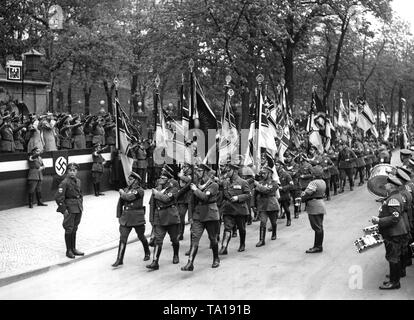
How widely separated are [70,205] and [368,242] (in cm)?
576

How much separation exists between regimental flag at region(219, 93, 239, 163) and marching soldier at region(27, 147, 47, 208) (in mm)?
5769

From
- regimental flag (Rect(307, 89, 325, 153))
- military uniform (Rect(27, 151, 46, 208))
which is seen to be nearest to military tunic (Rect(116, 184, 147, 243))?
military uniform (Rect(27, 151, 46, 208))

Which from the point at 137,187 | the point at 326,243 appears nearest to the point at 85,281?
the point at 137,187

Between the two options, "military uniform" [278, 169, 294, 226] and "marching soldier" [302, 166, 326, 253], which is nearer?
"marching soldier" [302, 166, 326, 253]

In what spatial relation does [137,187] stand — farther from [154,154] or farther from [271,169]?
[154,154]

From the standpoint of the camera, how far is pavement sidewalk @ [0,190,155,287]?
10.3 m

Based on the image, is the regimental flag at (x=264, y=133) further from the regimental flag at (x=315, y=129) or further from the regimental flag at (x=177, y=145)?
the regimental flag at (x=315, y=129)

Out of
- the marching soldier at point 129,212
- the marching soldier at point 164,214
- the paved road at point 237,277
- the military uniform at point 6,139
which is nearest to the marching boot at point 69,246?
the paved road at point 237,277

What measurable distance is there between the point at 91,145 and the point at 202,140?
30.2 ft

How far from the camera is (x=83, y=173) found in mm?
18984

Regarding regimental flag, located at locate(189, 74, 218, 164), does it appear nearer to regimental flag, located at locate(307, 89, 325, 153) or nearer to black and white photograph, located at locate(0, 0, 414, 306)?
black and white photograph, located at locate(0, 0, 414, 306)

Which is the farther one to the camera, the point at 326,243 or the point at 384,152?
the point at 384,152

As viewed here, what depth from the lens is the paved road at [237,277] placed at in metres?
8.50

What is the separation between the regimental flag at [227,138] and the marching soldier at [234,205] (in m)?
1.94
